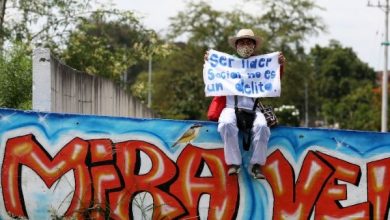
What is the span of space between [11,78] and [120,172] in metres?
2.88

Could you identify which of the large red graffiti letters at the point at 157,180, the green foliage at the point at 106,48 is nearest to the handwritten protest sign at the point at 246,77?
the large red graffiti letters at the point at 157,180

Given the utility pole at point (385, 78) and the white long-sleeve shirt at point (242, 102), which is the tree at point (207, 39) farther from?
the white long-sleeve shirt at point (242, 102)

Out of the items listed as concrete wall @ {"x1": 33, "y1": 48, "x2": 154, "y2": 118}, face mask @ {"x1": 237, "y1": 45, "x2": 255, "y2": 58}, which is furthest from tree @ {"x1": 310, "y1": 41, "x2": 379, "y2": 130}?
face mask @ {"x1": 237, "y1": 45, "x2": 255, "y2": 58}

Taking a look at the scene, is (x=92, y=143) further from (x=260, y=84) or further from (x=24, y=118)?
(x=260, y=84)

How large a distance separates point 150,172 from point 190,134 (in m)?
0.52

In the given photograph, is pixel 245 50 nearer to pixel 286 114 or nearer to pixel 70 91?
pixel 70 91

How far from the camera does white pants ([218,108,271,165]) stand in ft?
21.2

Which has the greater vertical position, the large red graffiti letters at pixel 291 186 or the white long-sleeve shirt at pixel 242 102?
the white long-sleeve shirt at pixel 242 102

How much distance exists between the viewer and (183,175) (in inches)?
265

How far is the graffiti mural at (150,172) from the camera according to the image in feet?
21.9

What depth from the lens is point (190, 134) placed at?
22.1 feet

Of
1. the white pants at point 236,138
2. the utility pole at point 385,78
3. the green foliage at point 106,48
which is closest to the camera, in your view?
the white pants at point 236,138

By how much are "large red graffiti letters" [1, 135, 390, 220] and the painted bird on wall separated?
90 millimetres

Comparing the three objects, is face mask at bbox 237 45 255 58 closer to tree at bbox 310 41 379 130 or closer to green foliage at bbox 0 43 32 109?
green foliage at bbox 0 43 32 109
